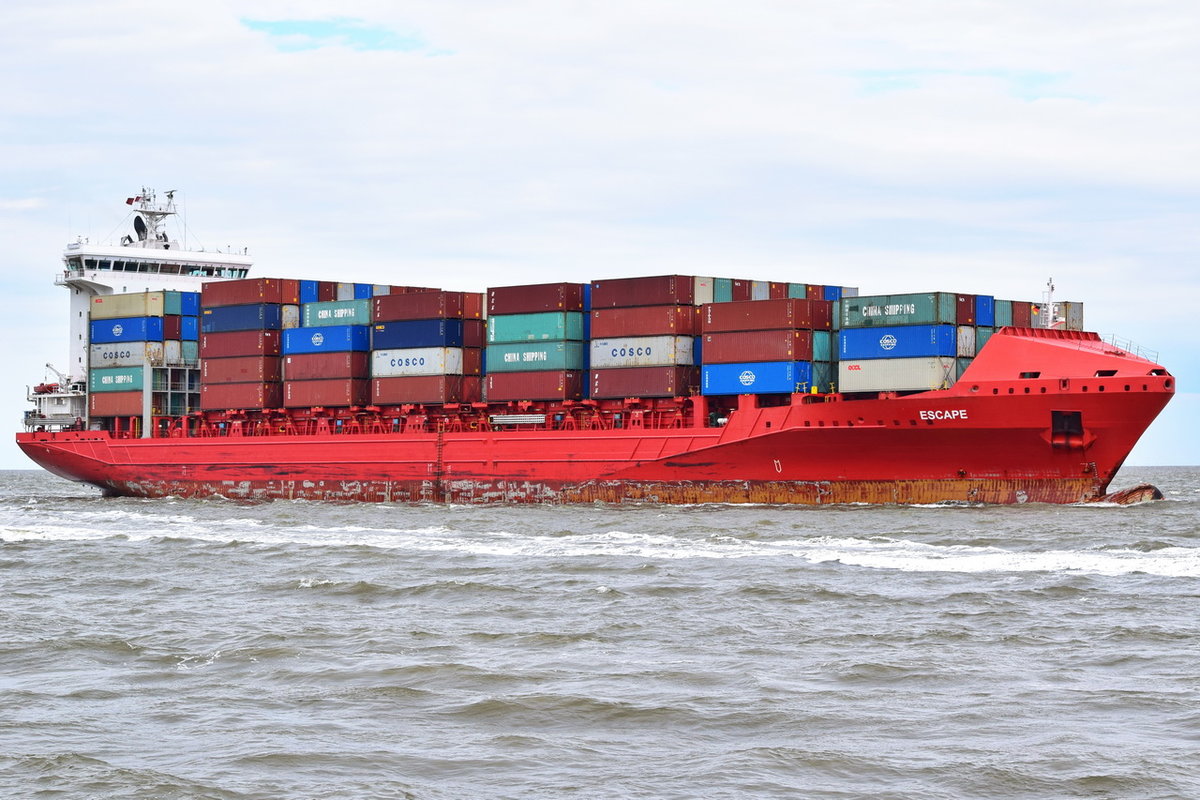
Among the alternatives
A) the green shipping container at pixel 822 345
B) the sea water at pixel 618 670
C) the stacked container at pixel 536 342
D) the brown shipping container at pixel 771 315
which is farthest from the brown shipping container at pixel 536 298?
the sea water at pixel 618 670

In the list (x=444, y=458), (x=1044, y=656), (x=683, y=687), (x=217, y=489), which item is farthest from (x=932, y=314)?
(x=217, y=489)

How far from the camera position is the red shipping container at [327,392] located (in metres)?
50.6

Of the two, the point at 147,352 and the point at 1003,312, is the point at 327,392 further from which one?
the point at 1003,312

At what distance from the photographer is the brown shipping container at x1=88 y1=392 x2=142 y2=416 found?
57.3 metres

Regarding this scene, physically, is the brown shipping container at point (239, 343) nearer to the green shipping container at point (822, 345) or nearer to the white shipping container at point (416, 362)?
the white shipping container at point (416, 362)

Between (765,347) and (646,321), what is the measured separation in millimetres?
4680

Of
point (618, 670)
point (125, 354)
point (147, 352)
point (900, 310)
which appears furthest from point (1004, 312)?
point (125, 354)

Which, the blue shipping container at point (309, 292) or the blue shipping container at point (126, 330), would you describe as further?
the blue shipping container at point (126, 330)

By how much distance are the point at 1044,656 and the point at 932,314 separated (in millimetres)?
23333

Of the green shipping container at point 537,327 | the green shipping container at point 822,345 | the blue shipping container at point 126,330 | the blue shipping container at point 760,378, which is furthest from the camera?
the blue shipping container at point 126,330

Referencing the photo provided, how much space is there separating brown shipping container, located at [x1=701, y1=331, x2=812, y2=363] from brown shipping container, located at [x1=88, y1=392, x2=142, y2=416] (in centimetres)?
2776

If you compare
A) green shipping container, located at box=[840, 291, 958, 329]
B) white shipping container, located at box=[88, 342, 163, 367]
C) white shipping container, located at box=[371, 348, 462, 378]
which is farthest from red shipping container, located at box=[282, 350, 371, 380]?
green shipping container, located at box=[840, 291, 958, 329]

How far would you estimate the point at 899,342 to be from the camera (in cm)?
3906

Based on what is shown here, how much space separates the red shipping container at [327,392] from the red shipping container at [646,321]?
1079cm
